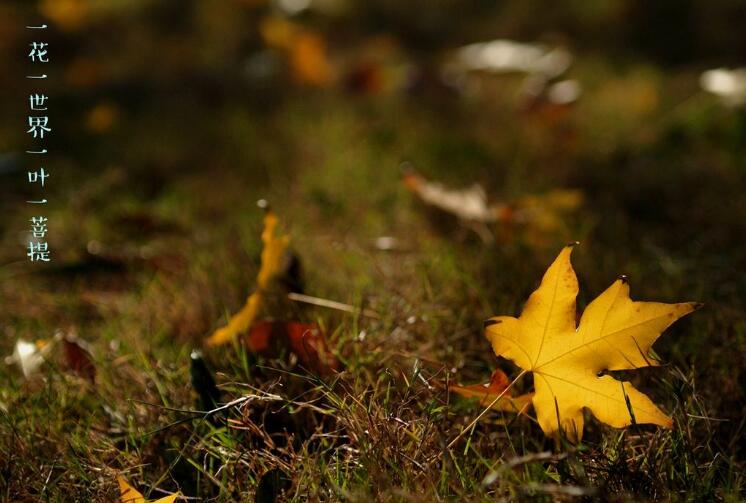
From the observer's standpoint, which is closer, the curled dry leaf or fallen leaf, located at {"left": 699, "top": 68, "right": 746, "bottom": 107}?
the curled dry leaf

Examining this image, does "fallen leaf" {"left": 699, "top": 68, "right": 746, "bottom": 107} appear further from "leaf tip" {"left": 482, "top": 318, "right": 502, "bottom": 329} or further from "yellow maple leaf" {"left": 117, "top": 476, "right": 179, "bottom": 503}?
"yellow maple leaf" {"left": 117, "top": 476, "right": 179, "bottom": 503}

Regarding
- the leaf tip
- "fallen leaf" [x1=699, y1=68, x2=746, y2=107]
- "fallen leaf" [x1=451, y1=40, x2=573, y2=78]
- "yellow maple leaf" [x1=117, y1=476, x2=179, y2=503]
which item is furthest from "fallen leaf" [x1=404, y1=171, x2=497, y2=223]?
"fallen leaf" [x1=451, y1=40, x2=573, y2=78]

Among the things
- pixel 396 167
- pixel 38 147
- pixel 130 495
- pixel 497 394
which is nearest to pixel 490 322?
pixel 497 394

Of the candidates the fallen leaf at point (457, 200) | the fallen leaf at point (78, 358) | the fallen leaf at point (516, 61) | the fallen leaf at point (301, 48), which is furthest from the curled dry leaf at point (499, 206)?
the fallen leaf at point (301, 48)

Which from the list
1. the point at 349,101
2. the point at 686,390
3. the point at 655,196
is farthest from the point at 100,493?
the point at 349,101

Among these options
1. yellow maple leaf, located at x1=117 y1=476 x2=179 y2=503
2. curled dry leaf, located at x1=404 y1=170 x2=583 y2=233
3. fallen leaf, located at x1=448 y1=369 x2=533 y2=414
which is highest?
fallen leaf, located at x1=448 y1=369 x2=533 y2=414

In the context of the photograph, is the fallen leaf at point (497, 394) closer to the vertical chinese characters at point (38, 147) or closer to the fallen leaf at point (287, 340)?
the fallen leaf at point (287, 340)

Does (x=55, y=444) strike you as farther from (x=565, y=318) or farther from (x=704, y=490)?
(x=704, y=490)
